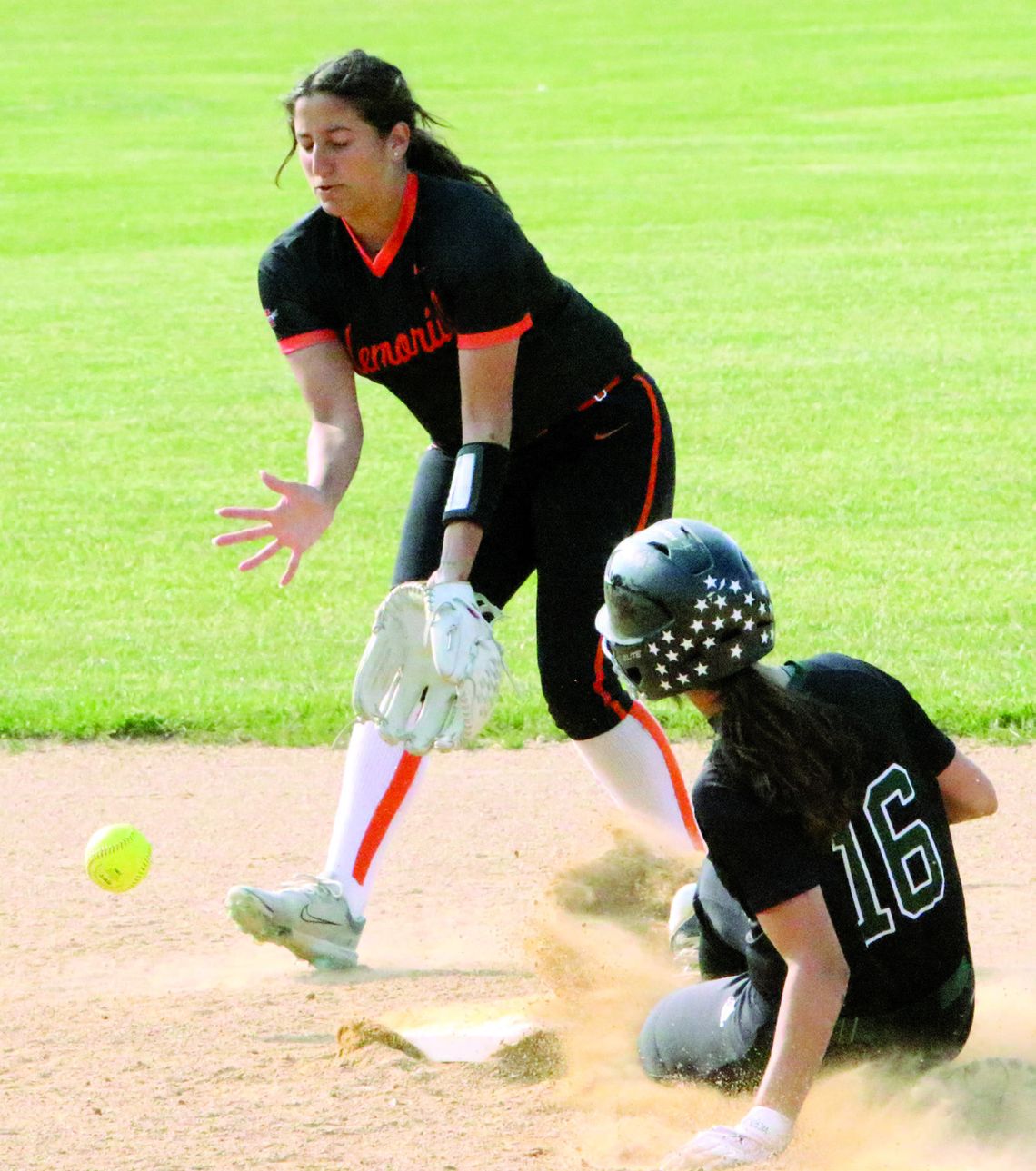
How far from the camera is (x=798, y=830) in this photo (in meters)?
3.19

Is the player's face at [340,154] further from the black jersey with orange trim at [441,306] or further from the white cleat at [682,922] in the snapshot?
the white cleat at [682,922]

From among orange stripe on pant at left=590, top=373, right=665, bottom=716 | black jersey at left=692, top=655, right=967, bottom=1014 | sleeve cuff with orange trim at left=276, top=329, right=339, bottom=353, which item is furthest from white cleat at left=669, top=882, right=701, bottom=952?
sleeve cuff with orange trim at left=276, top=329, right=339, bottom=353

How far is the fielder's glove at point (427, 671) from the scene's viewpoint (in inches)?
166

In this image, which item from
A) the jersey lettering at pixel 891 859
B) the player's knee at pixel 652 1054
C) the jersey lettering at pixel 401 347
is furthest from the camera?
the jersey lettering at pixel 401 347

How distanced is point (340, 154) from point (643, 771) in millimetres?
1657

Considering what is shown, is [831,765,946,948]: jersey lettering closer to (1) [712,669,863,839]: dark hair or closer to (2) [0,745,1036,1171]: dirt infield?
(1) [712,669,863,839]: dark hair

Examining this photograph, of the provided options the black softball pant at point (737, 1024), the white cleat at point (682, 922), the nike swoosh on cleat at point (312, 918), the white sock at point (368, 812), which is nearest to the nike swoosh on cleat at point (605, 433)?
the white sock at point (368, 812)

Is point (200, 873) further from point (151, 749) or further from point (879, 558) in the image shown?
point (879, 558)

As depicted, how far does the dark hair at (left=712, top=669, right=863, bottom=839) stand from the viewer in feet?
10.3

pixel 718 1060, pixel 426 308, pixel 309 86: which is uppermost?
pixel 309 86

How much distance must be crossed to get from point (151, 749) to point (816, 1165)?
12.3ft

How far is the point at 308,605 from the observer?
325 inches

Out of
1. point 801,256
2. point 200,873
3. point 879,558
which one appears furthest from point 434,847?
point 801,256

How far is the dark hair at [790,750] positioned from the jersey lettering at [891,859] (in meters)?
0.08
